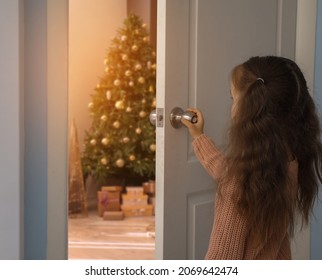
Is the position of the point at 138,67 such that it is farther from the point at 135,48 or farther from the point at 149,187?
the point at 149,187

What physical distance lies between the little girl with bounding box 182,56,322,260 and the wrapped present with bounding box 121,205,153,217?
3270mm

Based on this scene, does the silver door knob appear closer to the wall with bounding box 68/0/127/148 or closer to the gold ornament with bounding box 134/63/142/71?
the gold ornament with bounding box 134/63/142/71

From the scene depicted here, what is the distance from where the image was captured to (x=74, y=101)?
15.8 feet

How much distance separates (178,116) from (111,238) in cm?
239

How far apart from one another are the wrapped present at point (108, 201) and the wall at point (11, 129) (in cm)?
282

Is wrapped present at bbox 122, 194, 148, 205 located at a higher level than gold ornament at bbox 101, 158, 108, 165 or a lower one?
lower

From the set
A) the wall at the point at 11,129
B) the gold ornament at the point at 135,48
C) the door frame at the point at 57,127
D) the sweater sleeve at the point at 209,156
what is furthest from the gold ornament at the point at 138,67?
the sweater sleeve at the point at 209,156

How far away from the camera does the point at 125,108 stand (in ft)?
14.8

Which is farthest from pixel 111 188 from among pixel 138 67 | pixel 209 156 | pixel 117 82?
pixel 209 156

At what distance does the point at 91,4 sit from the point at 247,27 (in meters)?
3.12

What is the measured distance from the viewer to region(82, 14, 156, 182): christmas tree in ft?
14.8

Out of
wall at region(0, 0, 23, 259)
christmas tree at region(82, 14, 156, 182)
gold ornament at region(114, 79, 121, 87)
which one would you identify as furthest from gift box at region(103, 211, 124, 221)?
wall at region(0, 0, 23, 259)

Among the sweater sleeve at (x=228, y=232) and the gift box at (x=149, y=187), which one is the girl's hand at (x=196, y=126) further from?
the gift box at (x=149, y=187)
